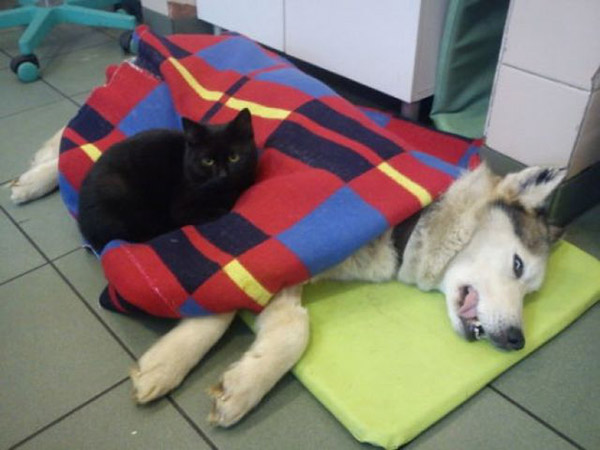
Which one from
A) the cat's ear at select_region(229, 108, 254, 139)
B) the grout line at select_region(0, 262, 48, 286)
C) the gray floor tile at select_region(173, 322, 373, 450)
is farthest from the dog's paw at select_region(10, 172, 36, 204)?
the gray floor tile at select_region(173, 322, 373, 450)

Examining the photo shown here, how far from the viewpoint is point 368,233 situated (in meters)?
1.38

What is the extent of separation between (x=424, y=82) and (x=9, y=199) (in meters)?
1.50

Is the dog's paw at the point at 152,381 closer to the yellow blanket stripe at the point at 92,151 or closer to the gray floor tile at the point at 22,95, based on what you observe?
the yellow blanket stripe at the point at 92,151

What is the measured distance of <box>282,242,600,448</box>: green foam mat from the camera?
122 cm

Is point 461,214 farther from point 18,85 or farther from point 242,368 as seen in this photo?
point 18,85

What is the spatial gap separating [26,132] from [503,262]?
A: 186cm

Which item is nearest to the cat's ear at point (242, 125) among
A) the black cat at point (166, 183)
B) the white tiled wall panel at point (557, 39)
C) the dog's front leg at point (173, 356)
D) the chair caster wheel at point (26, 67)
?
the black cat at point (166, 183)

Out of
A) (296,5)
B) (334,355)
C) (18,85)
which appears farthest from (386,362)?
(18,85)

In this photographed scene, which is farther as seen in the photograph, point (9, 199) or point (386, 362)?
point (9, 199)

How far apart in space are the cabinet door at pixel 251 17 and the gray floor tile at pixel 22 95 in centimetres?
83

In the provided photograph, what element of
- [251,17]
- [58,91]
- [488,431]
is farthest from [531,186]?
[58,91]

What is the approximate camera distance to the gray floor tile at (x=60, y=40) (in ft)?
9.90

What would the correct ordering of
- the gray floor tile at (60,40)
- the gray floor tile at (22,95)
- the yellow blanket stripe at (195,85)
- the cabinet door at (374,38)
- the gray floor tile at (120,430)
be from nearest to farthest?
the gray floor tile at (120,430) → the yellow blanket stripe at (195,85) → the cabinet door at (374,38) → the gray floor tile at (22,95) → the gray floor tile at (60,40)

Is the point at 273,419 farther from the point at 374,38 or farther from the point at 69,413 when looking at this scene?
the point at 374,38
